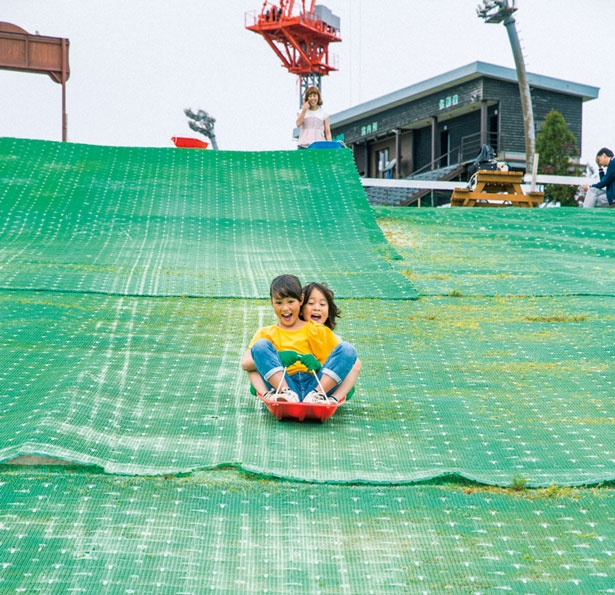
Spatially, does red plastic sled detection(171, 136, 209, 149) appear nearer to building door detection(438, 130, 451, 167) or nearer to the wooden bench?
the wooden bench

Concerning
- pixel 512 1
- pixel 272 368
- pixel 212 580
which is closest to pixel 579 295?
pixel 272 368

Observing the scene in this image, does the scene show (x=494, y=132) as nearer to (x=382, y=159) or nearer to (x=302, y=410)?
(x=382, y=159)

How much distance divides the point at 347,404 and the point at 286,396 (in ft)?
1.50

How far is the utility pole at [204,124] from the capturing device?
19742 mm

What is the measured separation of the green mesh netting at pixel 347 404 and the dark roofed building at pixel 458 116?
16.9m

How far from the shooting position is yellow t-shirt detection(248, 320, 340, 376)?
12.0 ft

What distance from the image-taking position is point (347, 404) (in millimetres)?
3795

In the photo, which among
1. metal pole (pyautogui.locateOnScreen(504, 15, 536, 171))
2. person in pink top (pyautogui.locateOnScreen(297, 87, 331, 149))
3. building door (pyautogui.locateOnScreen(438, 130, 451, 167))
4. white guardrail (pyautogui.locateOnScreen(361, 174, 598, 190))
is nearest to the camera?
person in pink top (pyautogui.locateOnScreen(297, 87, 331, 149))

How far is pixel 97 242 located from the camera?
7.62m

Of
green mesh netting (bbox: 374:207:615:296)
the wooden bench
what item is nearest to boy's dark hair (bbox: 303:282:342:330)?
green mesh netting (bbox: 374:207:615:296)

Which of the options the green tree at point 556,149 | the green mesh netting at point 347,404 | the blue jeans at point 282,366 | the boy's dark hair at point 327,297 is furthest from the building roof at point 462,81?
the blue jeans at point 282,366

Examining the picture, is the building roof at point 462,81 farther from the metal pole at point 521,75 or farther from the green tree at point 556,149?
the metal pole at point 521,75

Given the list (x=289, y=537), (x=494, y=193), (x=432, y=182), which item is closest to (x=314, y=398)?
(x=289, y=537)

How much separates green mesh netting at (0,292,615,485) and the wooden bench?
5.65 m
